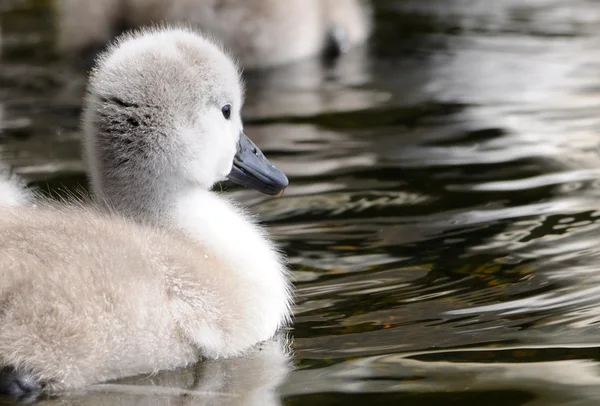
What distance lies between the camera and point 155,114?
3680 mm

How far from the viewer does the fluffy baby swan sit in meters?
3.23

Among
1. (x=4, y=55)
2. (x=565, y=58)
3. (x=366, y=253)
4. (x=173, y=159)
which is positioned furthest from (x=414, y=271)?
(x=4, y=55)

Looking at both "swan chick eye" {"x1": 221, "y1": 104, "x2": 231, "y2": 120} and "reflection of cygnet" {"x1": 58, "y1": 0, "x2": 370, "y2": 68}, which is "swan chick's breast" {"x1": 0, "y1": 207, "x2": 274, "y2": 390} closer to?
"swan chick eye" {"x1": 221, "y1": 104, "x2": 231, "y2": 120}

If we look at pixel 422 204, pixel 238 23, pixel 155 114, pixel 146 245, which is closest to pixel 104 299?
pixel 146 245

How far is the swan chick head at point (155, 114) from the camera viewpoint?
3.67 metres

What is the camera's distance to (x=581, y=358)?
11.1 ft

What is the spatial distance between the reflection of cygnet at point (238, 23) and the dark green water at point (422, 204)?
19cm

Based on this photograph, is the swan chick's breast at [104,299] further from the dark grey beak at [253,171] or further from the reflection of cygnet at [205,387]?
the dark grey beak at [253,171]

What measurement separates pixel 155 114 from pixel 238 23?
408cm

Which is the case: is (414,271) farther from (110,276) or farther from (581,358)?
(110,276)

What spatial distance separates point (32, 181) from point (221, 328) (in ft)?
6.92

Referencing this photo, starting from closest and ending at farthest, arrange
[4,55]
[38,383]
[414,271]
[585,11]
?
[38,383] → [414,271] → [4,55] → [585,11]

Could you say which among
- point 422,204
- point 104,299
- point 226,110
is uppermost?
point 226,110

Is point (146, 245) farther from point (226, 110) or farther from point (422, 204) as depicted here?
point (422, 204)
